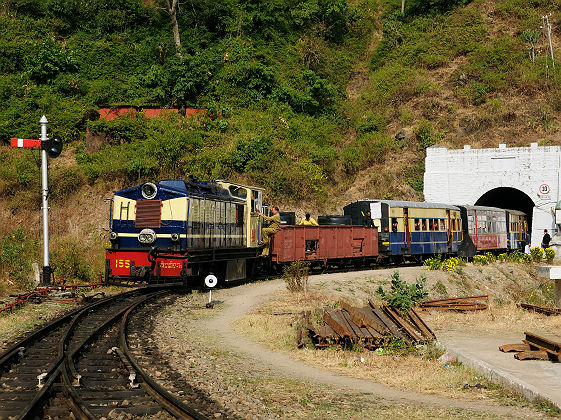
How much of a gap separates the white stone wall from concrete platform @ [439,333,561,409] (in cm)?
2765

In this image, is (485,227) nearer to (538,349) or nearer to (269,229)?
(269,229)

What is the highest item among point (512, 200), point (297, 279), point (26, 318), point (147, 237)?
point (512, 200)

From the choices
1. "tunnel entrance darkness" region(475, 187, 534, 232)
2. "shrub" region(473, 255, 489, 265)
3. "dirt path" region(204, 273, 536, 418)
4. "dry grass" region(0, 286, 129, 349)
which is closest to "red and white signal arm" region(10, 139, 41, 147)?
"dry grass" region(0, 286, 129, 349)

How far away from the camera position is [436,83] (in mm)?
47406

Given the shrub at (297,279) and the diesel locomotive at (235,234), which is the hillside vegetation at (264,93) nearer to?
the diesel locomotive at (235,234)

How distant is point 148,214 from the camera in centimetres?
1773

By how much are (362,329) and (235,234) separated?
29.4 feet

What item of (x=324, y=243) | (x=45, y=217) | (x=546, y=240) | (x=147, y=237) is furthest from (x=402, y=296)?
(x=546, y=240)

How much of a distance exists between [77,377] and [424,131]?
37.6 metres

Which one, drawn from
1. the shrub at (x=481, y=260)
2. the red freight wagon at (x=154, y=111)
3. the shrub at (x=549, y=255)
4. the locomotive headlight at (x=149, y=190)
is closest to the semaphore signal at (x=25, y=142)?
the locomotive headlight at (x=149, y=190)

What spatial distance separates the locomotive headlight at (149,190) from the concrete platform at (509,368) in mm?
9579

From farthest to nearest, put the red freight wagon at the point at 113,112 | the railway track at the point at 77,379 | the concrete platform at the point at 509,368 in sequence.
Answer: the red freight wagon at the point at 113,112 < the concrete platform at the point at 509,368 < the railway track at the point at 77,379

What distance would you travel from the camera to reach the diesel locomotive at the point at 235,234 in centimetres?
1728

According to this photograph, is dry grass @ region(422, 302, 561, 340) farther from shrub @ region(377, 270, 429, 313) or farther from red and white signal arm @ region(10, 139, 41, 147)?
red and white signal arm @ region(10, 139, 41, 147)
